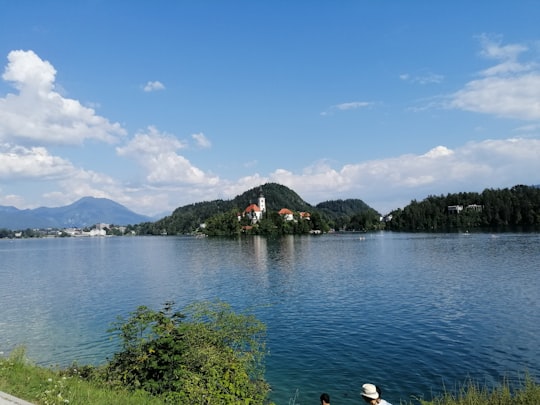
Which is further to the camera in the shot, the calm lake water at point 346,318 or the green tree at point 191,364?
the calm lake water at point 346,318

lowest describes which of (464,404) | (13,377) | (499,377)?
(499,377)

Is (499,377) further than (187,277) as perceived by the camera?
No

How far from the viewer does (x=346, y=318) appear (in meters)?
31.0

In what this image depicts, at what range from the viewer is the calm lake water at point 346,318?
1994 cm

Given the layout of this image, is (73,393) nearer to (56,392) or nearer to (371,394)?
(56,392)

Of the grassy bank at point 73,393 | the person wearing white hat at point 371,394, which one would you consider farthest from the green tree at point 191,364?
the person wearing white hat at point 371,394

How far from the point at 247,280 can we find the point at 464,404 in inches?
1619

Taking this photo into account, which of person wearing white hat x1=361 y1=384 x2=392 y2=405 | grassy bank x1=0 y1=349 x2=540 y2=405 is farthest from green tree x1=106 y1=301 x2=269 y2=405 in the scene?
person wearing white hat x1=361 y1=384 x2=392 y2=405

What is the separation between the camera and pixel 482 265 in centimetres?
5772

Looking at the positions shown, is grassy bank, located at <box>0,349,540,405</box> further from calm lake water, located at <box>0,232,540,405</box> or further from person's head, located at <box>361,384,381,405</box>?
person's head, located at <box>361,384,381,405</box>

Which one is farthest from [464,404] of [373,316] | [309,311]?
[309,311]

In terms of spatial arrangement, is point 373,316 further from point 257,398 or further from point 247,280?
point 247,280

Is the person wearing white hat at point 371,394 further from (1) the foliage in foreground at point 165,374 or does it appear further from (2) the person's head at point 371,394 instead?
(1) the foliage in foreground at point 165,374

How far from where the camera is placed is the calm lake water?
1994 centimetres
